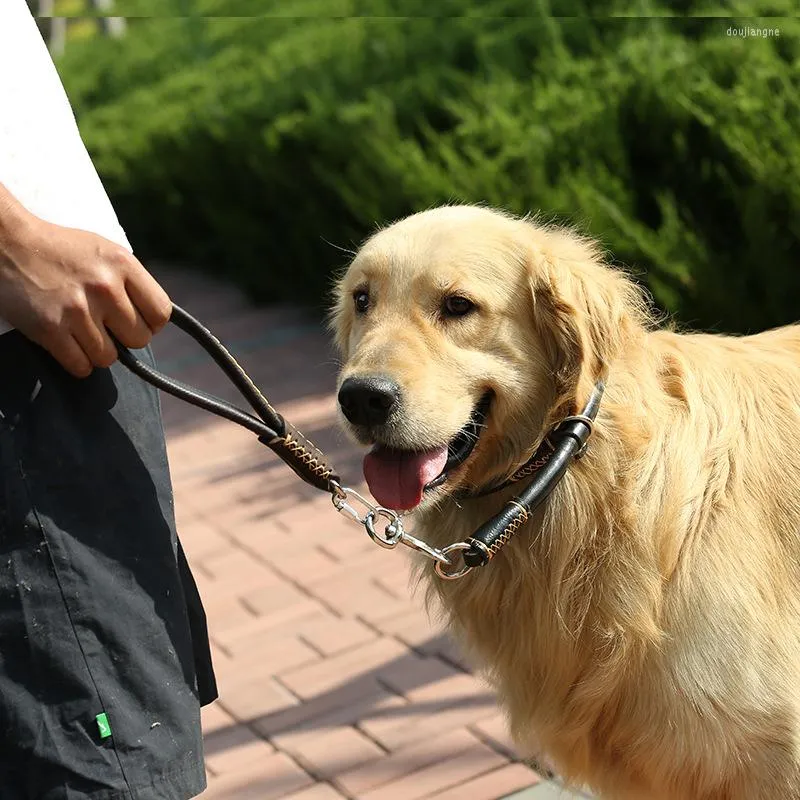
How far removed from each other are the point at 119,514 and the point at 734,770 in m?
1.32

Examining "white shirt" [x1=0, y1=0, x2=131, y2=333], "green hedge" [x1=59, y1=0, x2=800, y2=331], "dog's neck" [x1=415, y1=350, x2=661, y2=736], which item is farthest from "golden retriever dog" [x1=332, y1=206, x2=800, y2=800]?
"green hedge" [x1=59, y1=0, x2=800, y2=331]

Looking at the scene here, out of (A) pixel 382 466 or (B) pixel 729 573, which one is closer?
(B) pixel 729 573

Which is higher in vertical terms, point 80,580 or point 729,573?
point 80,580

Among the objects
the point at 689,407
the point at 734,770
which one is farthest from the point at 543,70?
the point at 734,770

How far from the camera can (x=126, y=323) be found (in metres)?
1.79

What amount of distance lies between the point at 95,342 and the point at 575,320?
40.6 inches

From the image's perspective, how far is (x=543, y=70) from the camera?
21.2 feet

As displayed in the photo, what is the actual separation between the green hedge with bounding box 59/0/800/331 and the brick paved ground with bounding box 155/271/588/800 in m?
1.65

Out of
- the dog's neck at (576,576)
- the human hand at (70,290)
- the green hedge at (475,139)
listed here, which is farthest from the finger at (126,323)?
the green hedge at (475,139)

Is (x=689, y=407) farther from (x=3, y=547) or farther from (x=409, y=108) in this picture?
(x=409, y=108)

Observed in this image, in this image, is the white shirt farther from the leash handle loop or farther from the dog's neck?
the dog's neck

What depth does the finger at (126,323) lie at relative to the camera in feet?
5.82

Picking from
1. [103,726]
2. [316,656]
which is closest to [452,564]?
[103,726]

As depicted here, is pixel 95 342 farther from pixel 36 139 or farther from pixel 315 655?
pixel 315 655
